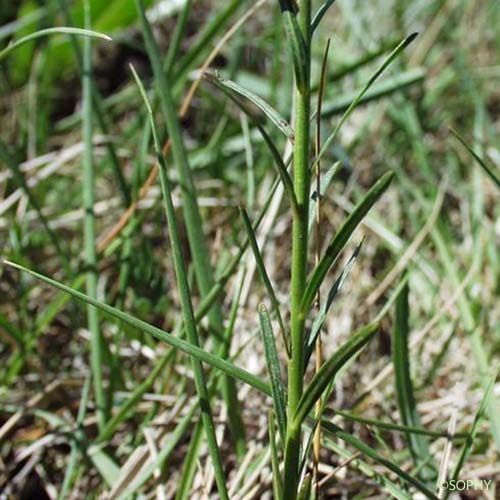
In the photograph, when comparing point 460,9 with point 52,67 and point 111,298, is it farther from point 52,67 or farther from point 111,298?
point 111,298

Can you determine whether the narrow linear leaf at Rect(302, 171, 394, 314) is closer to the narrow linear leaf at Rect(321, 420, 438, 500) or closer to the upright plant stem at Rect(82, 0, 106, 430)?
the narrow linear leaf at Rect(321, 420, 438, 500)

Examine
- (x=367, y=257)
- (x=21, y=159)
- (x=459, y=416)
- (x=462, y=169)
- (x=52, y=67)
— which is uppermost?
(x=52, y=67)

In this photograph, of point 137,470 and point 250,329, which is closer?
point 137,470

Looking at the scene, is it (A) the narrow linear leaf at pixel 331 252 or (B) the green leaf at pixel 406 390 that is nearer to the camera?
(A) the narrow linear leaf at pixel 331 252

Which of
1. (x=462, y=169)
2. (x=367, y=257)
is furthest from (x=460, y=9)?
(x=367, y=257)

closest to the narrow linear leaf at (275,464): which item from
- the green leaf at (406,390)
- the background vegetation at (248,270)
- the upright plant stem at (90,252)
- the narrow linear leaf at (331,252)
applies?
the background vegetation at (248,270)

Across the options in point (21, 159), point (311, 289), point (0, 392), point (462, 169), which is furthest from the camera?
point (462, 169)

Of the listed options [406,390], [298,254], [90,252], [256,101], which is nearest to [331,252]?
[298,254]

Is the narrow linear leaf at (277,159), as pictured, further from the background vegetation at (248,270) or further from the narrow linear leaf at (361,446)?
the narrow linear leaf at (361,446)
